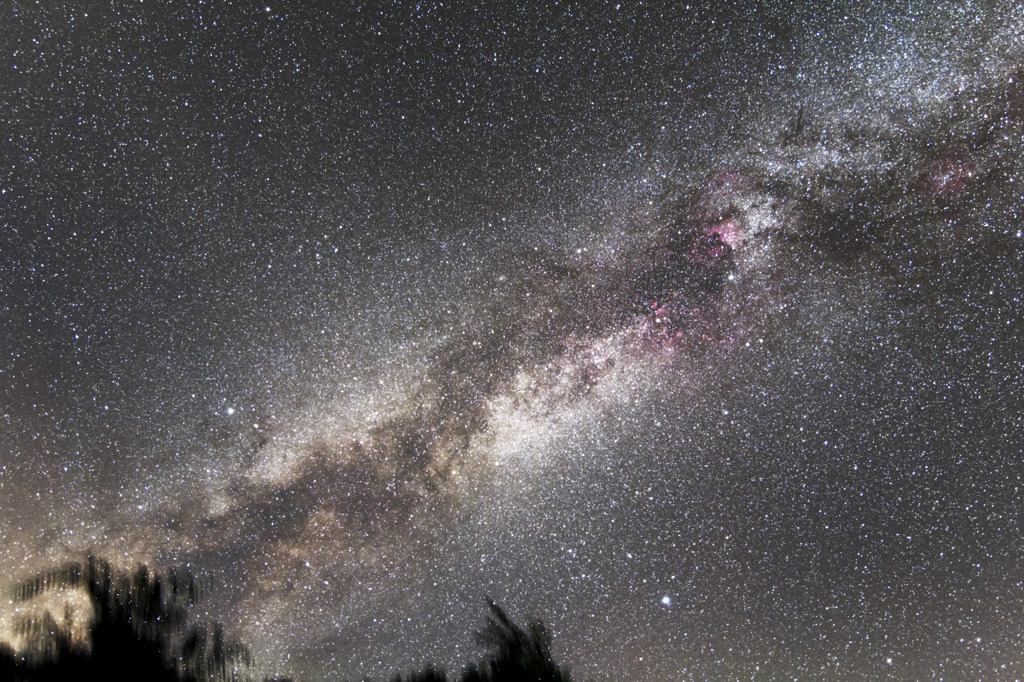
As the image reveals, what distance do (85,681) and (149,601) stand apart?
124 inches

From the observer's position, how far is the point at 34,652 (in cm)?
1304

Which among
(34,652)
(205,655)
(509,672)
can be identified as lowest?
(509,672)

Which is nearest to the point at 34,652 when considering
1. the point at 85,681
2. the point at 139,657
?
the point at 85,681

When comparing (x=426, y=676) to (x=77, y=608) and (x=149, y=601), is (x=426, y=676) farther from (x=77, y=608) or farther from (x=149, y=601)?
(x=77, y=608)

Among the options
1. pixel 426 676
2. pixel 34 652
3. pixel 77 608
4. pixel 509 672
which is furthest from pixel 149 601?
pixel 509 672

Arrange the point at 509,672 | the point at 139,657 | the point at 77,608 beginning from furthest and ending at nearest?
the point at 509,672 < the point at 139,657 < the point at 77,608

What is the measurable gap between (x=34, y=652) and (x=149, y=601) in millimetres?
2662

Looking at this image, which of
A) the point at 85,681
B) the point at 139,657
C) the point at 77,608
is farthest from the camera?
the point at 139,657

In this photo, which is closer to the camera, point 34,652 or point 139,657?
point 34,652

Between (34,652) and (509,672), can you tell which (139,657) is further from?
(509,672)

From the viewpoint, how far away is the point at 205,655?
1470 cm

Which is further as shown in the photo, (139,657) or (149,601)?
(139,657)

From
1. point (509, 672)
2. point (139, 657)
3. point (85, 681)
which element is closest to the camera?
point (85, 681)

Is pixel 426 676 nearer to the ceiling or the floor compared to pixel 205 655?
nearer to the floor
